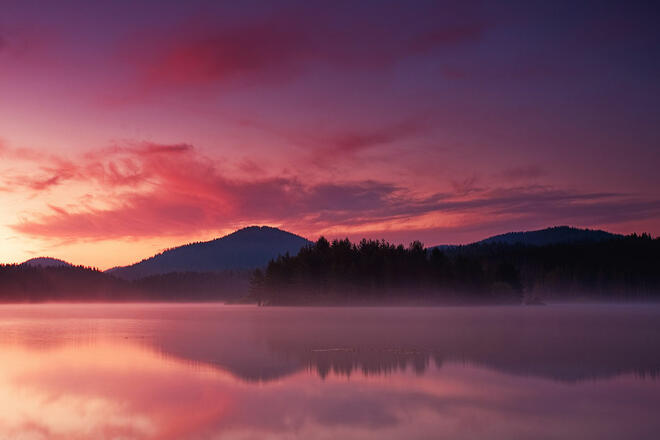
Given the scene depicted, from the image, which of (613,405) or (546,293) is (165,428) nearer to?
(613,405)

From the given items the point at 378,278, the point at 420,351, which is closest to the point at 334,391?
the point at 420,351

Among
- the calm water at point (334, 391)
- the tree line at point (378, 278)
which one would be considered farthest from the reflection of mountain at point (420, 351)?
the tree line at point (378, 278)

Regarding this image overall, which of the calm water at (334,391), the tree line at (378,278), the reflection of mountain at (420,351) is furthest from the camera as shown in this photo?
the tree line at (378,278)

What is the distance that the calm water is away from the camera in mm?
14945

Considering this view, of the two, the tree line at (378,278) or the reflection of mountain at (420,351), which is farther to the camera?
the tree line at (378,278)

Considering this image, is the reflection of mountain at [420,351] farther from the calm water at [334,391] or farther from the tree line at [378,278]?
the tree line at [378,278]

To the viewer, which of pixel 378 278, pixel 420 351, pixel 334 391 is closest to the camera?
pixel 334 391

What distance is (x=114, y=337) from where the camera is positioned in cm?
4341

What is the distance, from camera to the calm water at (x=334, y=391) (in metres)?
14.9

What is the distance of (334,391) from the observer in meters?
20.0

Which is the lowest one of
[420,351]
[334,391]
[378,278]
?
[420,351]

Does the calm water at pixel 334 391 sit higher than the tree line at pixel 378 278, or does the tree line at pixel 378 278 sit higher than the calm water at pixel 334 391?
the tree line at pixel 378 278

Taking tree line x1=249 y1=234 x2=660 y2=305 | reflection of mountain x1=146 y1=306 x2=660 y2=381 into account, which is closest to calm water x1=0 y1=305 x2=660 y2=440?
reflection of mountain x1=146 y1=306 x2=660 y2=381

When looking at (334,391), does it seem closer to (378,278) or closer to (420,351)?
(420,351)
